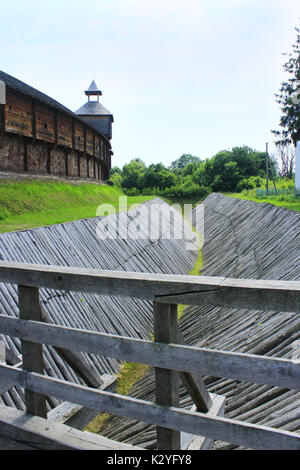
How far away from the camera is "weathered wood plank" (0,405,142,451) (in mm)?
1861

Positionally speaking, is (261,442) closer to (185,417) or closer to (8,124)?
(185,417)

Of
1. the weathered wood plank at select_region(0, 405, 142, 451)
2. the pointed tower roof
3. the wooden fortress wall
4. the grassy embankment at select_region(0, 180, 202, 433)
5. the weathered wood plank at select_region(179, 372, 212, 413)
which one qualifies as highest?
the pointed tower roof

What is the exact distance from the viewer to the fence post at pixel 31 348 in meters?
2.02

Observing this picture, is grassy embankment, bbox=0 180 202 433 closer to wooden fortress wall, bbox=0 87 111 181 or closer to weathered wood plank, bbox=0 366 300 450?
wooden fortress wall, bbox=0 87 111 181

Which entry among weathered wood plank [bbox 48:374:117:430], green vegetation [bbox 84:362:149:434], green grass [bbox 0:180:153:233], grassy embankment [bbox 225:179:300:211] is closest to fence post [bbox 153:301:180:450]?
weathered wood plank [bbox 48:374:117:430]

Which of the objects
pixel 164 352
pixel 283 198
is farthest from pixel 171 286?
pixel 283 198

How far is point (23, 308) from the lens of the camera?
80.0 inches

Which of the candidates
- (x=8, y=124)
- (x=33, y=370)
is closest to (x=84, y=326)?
(x=33, y=370)

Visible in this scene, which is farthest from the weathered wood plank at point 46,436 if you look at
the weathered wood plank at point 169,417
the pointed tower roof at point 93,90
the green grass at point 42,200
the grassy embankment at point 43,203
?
the pointed tower roof at point 93,90

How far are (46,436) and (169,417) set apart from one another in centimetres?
75

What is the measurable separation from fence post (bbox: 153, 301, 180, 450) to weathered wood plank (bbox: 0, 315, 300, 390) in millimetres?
54

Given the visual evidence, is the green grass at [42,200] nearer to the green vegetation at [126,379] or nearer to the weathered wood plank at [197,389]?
the green vegetation at [126,379]

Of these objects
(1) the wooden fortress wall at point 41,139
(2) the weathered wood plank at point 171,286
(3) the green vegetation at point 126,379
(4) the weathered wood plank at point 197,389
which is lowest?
(3) the green vegetation at point 126,379

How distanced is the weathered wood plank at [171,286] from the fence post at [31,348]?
92mm
